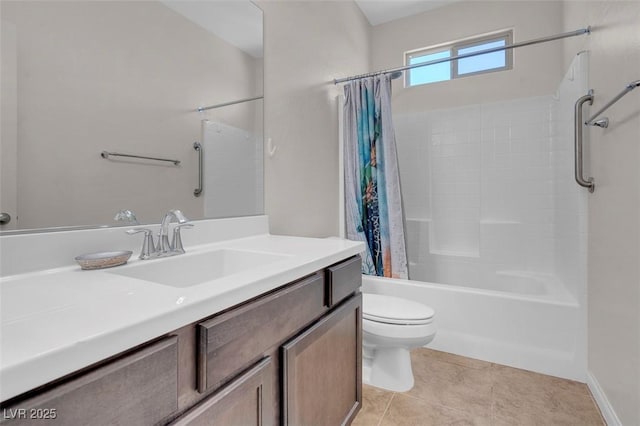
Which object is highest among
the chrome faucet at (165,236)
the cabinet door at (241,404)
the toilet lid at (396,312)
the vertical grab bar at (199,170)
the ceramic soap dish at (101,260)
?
the vertical grab bar at (199,170)

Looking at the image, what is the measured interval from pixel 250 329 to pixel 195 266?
48cm

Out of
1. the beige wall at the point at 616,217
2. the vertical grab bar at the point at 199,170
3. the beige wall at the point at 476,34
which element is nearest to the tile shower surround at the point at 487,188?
the beige wall at the point at 476,34

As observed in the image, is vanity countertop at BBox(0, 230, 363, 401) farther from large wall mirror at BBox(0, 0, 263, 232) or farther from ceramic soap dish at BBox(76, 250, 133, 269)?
large wall mirror at BBox(0, 0, 263, 232)

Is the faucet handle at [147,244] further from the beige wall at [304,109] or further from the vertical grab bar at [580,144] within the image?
the vertical grab bar at [580,144]

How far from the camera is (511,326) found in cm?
177

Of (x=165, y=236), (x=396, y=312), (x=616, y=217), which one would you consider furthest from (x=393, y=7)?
(x=165, y=236)

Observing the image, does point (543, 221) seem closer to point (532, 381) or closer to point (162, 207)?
point (532, 381)

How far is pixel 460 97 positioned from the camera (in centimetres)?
292

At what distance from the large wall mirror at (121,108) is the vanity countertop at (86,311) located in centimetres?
24

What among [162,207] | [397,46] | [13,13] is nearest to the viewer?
[13,13]

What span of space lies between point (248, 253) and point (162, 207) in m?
0.35

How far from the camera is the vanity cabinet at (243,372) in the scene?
1.41 feet

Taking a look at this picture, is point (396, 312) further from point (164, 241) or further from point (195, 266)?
point (164, 241)

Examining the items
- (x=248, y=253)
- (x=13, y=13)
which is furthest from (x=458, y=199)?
(x=13, y=13)
